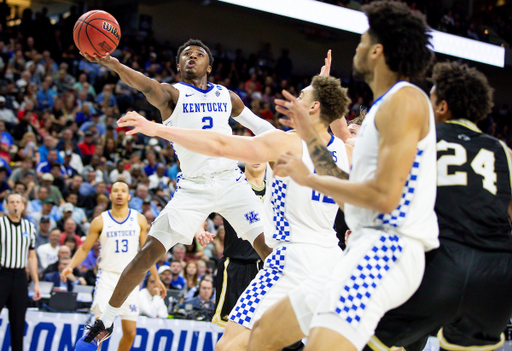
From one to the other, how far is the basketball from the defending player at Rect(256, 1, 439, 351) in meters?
2.66

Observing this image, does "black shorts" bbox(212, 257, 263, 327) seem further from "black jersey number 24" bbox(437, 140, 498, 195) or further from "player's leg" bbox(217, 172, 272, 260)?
"black jersey number 24" bbox(437, 140, 498, 195)

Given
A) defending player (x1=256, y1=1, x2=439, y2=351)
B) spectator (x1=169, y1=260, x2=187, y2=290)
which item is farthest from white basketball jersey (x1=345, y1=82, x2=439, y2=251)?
spectator (x1=169, y1=260, x2=187, y2=290)

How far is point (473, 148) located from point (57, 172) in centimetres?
979

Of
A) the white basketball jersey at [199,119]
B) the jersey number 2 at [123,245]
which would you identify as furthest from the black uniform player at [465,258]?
the jersey number 2 at [123,245]

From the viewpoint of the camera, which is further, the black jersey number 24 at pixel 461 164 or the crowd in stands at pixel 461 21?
the crowd in stands at pixel 461 21

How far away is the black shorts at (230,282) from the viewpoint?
6230mm

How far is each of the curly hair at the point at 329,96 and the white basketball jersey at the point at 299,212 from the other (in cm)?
28

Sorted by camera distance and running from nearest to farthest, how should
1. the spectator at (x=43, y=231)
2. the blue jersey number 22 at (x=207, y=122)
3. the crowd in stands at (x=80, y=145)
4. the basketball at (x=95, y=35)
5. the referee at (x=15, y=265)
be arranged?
the basketball at (x=95, y=35), the blue jersey number 22 at (x=207, y=122), the referee at (x=15, y=265), the crowd in stands at (x=80, y=145), the spectator at (x=43, y=231)

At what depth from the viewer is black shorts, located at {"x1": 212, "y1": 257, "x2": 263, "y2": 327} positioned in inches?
245

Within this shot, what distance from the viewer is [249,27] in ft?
68.4

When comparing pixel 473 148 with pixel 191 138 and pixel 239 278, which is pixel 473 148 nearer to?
pixel 191 138

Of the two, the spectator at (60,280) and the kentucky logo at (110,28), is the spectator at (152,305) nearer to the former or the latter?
the spectator at (60,280)

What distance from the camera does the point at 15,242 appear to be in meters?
7.67

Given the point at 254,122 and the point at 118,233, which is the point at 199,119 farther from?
the point at 118,233
